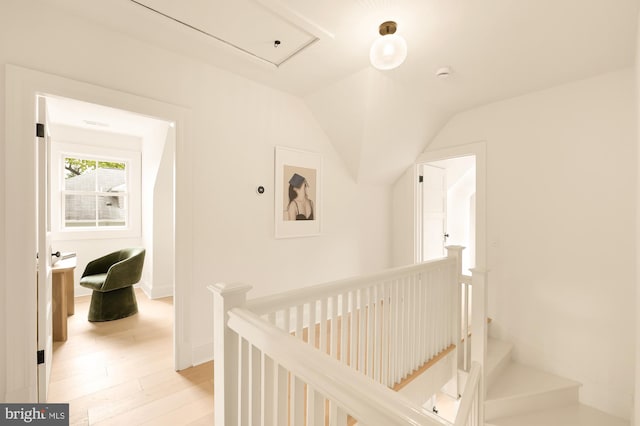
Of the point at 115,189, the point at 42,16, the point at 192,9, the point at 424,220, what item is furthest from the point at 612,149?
the point at 115,189

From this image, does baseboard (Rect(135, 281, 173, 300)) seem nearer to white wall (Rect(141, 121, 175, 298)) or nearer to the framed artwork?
white wall (Rect(141, 121, 175, 298))

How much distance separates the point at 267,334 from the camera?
2.86 feet

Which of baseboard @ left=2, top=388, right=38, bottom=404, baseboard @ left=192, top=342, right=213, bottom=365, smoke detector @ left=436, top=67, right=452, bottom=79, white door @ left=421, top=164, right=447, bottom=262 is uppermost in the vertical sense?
smoke detector @ left=436, top=67, right=452, bottom=79

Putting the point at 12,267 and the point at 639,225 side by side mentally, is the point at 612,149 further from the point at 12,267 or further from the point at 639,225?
the point at 12,267

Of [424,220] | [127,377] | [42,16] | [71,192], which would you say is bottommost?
[127,377]

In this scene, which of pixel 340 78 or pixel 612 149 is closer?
pixel 612 149

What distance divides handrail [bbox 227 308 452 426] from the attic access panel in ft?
5.91

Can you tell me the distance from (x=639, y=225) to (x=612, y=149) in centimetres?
93

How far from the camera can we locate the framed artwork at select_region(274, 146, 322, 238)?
2764 millimetres

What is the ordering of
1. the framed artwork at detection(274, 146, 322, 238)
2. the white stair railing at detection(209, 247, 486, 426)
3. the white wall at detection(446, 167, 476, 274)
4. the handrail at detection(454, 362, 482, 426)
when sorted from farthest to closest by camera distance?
Result: the white wall at detection(446, 167, 476, 274) < the framed artwork at detection(274, 146, 322, 238) < the handrail at detection(454, 362, 482, 426) < the white stair railing at detection(209, 247, 486, 426)

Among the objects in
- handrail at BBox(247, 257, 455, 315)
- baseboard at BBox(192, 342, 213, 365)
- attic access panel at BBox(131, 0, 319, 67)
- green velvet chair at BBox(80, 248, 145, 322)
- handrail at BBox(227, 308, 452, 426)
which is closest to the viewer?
handrail at BBox(227, 308, 452, 426)

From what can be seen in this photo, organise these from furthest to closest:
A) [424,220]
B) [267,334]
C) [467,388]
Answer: [424,220], [467,388], [267,334]

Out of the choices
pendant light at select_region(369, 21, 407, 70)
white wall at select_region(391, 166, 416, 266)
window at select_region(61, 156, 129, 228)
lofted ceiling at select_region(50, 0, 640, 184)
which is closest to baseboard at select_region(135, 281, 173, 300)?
window at select_region(61, 156, 129, 228)

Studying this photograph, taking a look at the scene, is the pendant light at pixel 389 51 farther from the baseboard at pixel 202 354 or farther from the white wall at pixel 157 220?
the white wall at pixel 157 220
